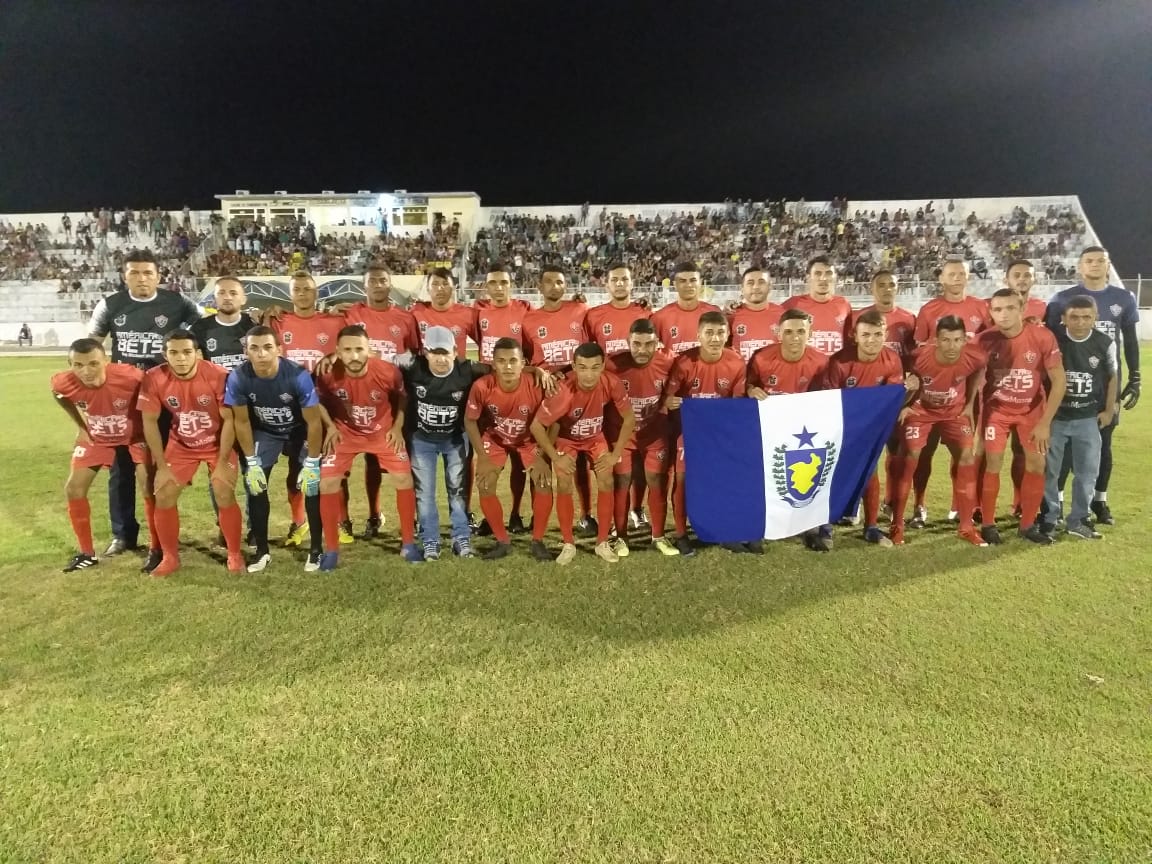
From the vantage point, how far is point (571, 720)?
3037mm

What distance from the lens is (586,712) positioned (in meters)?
3.10

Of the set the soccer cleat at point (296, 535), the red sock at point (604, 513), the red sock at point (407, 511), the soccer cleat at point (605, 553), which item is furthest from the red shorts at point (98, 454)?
the red sock at point (604, 513)

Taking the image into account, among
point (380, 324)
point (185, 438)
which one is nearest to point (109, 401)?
point (185, 438)

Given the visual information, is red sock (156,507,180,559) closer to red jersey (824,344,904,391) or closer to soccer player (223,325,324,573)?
soccer player (223,325,324,573)

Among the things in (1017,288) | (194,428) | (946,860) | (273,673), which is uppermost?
(1017,288)

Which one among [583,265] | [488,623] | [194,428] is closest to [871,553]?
[488,623]

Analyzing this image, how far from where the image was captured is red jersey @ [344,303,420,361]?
621 cm

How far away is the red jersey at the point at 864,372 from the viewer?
5598 millimetres

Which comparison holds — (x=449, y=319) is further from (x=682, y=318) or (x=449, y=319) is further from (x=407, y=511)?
(x=682, y=318)

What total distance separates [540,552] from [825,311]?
3740mm

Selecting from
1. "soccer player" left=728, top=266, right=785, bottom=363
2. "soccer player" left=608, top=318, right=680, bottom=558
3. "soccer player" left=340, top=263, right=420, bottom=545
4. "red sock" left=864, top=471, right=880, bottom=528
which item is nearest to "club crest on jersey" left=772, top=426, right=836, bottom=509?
"red sock" left=864, top=471, right=880, bottom=528

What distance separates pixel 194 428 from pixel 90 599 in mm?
1406

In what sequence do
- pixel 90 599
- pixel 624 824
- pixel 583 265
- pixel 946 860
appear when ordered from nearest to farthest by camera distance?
pixel 946 860
pixel 624 824
pixel 90 599
pixel 583 265

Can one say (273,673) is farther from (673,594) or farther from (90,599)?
(673,594)
